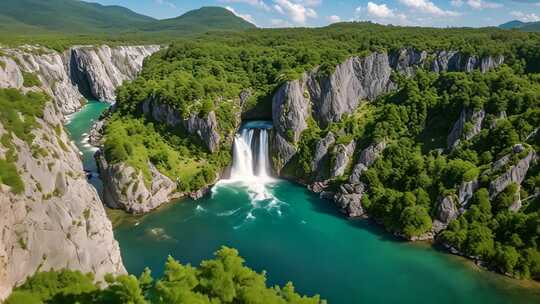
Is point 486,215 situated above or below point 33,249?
below

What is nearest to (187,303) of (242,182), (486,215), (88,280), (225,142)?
(88,280)

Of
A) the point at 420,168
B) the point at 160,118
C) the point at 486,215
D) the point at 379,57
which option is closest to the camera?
the point at 486,215

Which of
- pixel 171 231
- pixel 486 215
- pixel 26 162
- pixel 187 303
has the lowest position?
pixel 171 231

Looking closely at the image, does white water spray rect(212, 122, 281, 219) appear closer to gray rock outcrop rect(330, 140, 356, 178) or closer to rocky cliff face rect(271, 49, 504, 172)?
rocky cliff face rect(271, 49, 504, 172)

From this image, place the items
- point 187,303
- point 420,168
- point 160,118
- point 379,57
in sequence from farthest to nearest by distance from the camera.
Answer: point 379,57 → point 160,118 → point 420,168 → point 187,303

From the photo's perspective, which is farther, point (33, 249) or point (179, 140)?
point (179, 140)

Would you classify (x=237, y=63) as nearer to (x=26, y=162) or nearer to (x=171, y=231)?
(x=171, y=231)

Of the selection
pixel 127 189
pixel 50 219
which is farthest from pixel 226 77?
pixel 50 219
